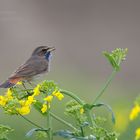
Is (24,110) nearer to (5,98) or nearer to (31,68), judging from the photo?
(5,98)

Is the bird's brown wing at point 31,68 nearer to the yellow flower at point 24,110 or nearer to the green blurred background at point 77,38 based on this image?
the yellow flower at point 24,110

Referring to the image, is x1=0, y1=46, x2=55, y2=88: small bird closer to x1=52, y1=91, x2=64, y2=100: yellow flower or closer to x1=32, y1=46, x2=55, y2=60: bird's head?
x1=32, y1=46, x2=55, y2=60: bird's head

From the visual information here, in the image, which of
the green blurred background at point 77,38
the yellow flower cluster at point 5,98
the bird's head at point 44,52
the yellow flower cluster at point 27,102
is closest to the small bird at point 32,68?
the bird's head at point 44,52

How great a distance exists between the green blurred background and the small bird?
11.0 feet

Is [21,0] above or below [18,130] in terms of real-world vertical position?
above

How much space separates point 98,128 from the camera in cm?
403

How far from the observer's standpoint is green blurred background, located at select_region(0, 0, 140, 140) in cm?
1157

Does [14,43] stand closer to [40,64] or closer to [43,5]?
[43,5]

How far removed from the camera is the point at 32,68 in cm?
578

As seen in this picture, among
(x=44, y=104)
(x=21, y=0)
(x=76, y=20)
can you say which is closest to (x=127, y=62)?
(x=76, y=20)

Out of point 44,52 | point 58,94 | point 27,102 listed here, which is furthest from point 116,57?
point 44,52

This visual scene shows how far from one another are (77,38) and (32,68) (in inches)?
337

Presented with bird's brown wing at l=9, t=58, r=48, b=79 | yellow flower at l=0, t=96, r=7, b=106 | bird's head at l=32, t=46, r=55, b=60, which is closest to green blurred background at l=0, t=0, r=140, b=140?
bird's head at l=32, t=46, r=55, b=60

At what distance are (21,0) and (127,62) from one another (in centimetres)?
391
